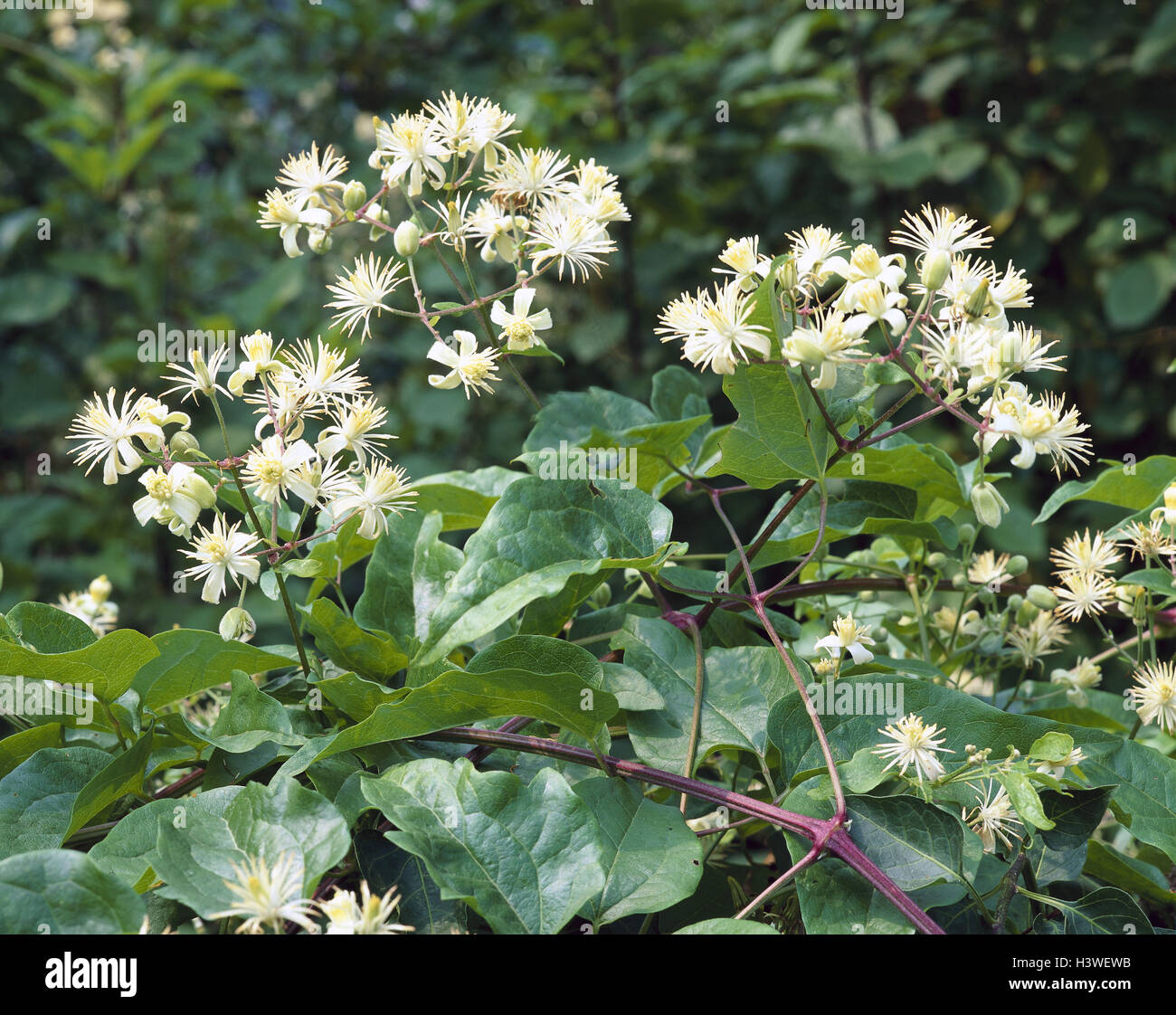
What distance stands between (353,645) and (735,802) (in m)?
0.24

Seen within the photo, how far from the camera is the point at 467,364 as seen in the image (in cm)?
64

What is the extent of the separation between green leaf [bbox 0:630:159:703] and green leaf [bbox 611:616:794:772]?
260mm

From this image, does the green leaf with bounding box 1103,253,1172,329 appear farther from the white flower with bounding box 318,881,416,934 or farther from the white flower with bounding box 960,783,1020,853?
the white flower with bounding box 318,881,416,934

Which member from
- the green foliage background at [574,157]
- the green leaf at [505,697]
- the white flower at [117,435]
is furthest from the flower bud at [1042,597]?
the green foliage background at [574,157]

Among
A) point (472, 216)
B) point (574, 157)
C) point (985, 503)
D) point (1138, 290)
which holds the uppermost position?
point (574, 157)

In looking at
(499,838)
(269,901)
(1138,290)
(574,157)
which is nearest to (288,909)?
(269,901)

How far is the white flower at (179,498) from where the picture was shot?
0.56 m

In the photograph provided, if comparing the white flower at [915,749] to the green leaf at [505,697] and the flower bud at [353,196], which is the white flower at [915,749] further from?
the flower bud at [353,196]

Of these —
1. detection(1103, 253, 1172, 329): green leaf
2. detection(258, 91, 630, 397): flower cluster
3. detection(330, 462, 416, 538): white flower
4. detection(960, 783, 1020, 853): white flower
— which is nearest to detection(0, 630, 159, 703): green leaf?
detection(330, 462, 416, 538): white flower

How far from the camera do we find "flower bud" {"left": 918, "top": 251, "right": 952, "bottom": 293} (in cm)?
58

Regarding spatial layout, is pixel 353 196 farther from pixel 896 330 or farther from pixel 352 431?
pixel 896 330

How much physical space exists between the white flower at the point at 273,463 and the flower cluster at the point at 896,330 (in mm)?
212
